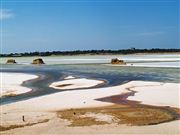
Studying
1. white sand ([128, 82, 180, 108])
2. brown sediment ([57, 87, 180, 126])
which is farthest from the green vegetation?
white sand ([128, 82, 180, 108])

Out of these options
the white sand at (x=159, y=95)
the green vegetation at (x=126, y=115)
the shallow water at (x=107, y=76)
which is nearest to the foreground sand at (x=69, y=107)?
the white sand at (x=159, y=95)

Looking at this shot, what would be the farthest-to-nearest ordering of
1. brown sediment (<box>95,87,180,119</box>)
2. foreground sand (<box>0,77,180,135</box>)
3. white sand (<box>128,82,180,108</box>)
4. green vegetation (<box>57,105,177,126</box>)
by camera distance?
white sand (<box>128,82,180,108</box>), brown sediment (<box>95,87,180,119</box>), green vegetation (<box>57,105,177,126</box>), foreground sand (<box>0,77,180,135</box>)

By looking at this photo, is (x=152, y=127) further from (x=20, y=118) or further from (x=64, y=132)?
(x=20, y=118)

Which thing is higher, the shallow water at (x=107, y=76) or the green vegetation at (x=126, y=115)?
the green vegetation at (x=126, y=115)

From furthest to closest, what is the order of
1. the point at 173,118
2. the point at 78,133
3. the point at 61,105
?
the point at 61,105, the point at 173,118, the point at 78,133

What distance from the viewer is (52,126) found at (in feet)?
47.3

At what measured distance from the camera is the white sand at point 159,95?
19.6 metres

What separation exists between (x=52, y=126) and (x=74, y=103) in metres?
5.67

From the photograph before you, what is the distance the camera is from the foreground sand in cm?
1359

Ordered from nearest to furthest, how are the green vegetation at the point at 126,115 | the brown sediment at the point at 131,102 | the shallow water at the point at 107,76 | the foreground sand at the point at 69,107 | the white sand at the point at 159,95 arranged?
the foreground sand at the point at 69,107
the green vegetation at the point at 126,115
the brown sediment at the point at 131,102
the white sand at the point at 159,95
the shallow water at the point at 107,76

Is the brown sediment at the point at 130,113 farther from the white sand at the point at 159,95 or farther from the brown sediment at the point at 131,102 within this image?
the white sand at the point at 159,95

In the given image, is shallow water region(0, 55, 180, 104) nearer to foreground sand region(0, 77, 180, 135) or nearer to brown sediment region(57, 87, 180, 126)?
foreground sand region(0, 77, 180, 135)

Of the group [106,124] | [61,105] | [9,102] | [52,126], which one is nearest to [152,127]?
[106,124]

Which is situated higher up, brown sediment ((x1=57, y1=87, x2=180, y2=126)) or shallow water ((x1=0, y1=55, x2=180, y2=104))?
brown sediment ((x1=57, y1=87, x2=180, y2=126))
